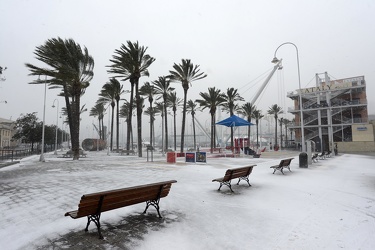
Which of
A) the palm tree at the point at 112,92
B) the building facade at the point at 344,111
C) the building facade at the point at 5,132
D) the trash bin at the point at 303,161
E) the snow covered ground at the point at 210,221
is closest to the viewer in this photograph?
the snow covered ground at the point at 210,221

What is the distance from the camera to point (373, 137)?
48031mm

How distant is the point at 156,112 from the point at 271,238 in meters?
58.5

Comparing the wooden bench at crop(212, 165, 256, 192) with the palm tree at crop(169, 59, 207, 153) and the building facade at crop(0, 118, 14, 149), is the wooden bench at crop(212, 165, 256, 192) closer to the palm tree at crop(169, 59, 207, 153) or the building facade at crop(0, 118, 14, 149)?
the palm tree at crop(169, 59, 207, 153)

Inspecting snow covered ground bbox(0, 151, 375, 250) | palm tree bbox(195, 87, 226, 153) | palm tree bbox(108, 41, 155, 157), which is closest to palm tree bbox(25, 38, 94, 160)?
palm tree bbox(108, 41, 155, 157)

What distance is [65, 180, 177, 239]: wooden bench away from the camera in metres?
4.10

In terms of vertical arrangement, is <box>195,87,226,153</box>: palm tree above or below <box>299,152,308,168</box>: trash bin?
above

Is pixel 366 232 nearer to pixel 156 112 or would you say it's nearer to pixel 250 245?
pixel 250 245

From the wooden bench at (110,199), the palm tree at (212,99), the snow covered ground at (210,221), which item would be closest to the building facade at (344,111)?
the palm tree at (212,99)

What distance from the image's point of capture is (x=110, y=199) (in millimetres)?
4441

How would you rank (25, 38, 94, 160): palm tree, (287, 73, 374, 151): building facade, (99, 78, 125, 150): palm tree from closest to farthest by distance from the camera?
(25, 38, 94, 160): palm tree → (99, 78, 125, 150): palm tree → (287, 73, 374, 151): building facade

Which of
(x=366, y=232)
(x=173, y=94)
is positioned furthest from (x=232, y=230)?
(x=173, y=94)

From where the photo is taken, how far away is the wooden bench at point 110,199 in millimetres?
4102

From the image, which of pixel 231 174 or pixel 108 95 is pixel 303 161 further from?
pixel 108 95

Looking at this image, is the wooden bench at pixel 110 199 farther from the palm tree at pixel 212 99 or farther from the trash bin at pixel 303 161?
the palm tree at pixel 212 99
